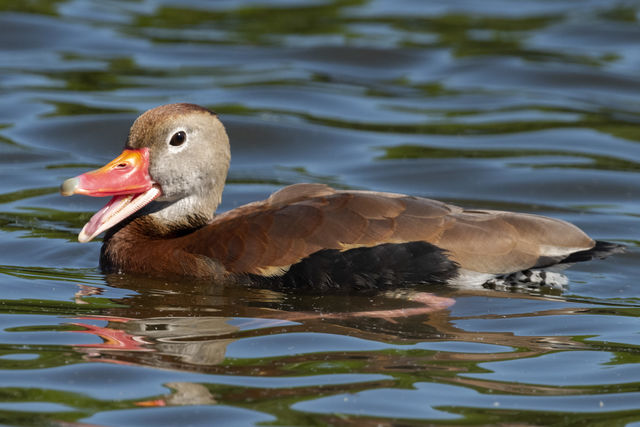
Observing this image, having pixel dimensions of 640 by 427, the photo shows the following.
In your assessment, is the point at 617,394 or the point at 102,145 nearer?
the point at 617,394

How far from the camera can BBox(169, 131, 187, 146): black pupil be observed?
7814 mm

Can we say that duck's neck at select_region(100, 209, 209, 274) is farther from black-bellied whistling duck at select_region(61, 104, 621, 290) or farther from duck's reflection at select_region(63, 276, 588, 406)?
duck's reflection at select_region(63, 276, 588, 406)

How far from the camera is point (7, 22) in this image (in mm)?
15977

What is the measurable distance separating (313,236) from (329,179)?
4018mm

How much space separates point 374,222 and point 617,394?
2.08 m

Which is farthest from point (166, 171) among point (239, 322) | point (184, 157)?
point (239, 322)

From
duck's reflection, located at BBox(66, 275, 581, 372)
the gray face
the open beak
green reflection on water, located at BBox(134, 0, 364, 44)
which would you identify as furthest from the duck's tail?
green reflection on water, located at BBox(134, 0, 364, 44)

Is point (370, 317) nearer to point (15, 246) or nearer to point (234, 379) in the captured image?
point (234, 379)

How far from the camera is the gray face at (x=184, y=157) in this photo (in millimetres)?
7773

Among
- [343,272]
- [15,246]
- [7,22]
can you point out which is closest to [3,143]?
[15,246]

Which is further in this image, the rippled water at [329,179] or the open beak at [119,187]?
the open beak at [119,187]

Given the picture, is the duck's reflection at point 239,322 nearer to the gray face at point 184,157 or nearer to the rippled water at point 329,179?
the rippled water at point 329,179

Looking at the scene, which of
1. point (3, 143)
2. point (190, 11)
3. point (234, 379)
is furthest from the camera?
point (190, 11)

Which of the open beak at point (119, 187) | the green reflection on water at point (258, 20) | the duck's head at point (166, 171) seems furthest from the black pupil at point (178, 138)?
the green reflection on water at point (258, 20)
